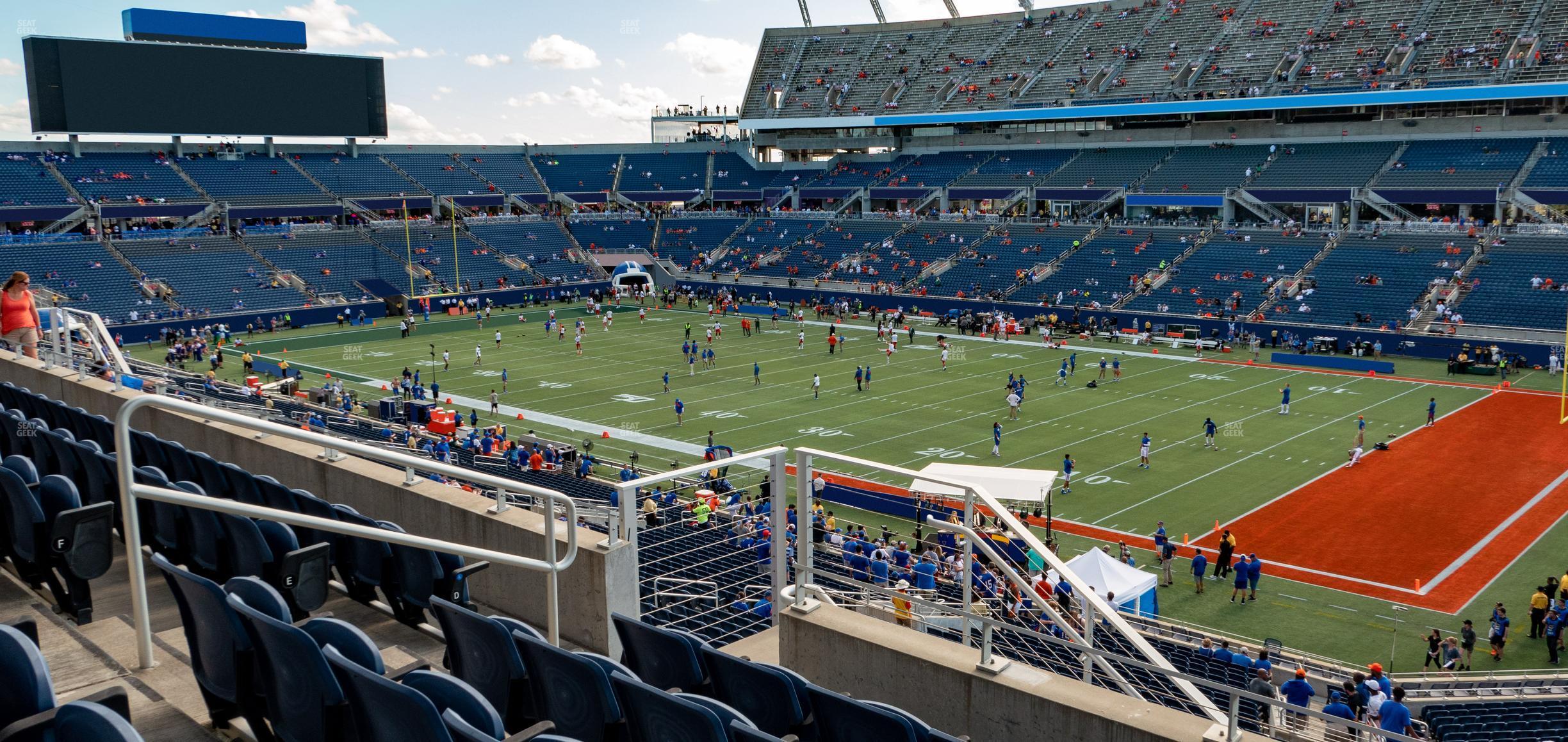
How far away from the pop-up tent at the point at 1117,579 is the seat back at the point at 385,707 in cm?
1512

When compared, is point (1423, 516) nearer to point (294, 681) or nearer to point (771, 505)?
point (771, 505)

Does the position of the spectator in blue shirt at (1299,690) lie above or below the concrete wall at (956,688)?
below

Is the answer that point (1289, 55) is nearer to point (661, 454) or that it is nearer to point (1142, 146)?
point (1142, 146)

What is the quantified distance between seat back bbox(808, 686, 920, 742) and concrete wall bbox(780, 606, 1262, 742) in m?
1.21

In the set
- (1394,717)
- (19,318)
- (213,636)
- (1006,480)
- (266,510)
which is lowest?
(1394,717)

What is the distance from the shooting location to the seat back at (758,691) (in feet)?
19.0

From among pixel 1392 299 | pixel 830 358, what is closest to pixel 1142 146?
pixel 1392 299

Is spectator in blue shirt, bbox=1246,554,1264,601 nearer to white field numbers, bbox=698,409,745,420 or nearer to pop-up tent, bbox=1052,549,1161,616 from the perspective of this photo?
pop-up tent, bbox=1052,549,1161,616

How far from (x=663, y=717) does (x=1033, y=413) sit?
3261 centimetres

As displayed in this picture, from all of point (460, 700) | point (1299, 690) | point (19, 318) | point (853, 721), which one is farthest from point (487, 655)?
point (19, 318)

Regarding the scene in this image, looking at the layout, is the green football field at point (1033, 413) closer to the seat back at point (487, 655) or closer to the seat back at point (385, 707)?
the seat back at point (487, 655)

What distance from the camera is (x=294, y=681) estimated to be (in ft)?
16.7

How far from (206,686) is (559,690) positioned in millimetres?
1812

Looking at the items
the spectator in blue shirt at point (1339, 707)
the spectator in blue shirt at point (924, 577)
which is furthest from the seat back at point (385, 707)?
the spectator in blue shirt at point (1339, 707)
